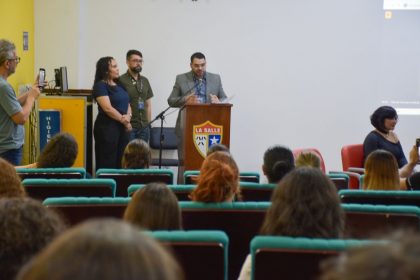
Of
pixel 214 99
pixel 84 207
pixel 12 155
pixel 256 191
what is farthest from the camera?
pixel 214 99

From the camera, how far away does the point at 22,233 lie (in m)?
1.35

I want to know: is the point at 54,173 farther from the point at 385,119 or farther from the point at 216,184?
the point at 385,119

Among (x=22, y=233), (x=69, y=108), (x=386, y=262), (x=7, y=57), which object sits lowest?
(x=22, y=233)

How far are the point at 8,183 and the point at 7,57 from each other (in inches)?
92.3

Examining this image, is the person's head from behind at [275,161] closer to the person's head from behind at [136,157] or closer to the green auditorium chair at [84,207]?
the person's head from behind at [136,157]

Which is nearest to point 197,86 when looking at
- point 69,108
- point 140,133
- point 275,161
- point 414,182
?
point 140,133

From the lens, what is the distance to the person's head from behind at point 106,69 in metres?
6.72

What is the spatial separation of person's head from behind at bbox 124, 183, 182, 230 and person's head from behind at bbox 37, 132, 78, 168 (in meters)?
2.07

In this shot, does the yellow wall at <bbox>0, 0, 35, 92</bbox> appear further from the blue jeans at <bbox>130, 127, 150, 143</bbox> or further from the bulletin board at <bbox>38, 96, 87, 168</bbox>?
the blue jeans at <bbox>130, 127, 150, 143</bbox>

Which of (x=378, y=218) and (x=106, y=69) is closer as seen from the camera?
(x=378, y=218)

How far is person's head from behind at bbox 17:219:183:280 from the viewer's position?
2.59 ft

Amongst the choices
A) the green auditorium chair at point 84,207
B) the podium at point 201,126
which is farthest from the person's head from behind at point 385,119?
the green auditorium chair at point 84,207

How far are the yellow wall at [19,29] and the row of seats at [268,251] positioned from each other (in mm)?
5660

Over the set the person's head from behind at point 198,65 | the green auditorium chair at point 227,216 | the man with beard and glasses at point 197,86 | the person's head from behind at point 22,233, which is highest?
the person's head from behind at point 198,65
